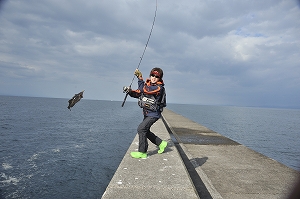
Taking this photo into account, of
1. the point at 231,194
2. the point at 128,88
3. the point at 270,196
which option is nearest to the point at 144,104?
the point at 128,88

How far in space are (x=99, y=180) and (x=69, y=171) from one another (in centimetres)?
197

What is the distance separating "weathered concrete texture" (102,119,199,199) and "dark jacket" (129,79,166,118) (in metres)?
1.26

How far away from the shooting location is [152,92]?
4688 mm

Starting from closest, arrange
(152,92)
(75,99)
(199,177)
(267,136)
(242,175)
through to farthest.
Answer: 1. (152,92)
2. (199,177)
3. (242,175)
4. (75,99)
5. (267,136)

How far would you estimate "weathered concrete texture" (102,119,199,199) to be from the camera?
319 centimetres

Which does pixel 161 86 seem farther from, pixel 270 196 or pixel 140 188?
pixel 270 196

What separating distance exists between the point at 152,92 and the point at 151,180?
2.03 m

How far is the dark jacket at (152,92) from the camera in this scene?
186 inches

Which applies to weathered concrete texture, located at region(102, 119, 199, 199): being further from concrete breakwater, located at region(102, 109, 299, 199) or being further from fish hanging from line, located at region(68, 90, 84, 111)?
fish hanging from line, located at region(68, 90, 84, 111)

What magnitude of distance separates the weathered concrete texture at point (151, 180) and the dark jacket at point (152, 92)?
1257mm

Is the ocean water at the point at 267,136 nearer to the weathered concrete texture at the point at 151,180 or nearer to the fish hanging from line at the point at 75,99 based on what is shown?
the weathered concrete texture at the point at 151,180

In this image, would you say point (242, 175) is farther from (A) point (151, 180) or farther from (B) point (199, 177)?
(A) point (151, 180)

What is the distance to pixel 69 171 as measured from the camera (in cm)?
914


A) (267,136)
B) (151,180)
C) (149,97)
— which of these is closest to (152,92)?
(149,97)
